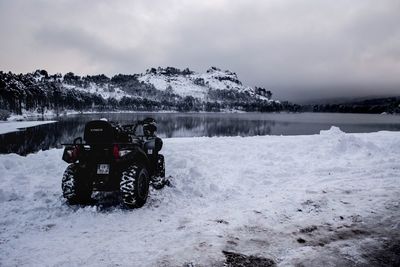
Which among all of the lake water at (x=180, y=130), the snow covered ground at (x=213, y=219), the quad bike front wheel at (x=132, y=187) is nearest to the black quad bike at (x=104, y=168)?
the quad bike front wheel at (x=132, y=187)

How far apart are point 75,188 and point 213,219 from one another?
326 centimetres

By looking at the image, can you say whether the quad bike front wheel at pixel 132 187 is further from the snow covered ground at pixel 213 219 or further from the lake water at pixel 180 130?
the lake water at pixel 180 130

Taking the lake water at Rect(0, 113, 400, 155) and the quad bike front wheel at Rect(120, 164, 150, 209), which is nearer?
the quad bike front wheel at Rect(120, 164, 150, 209)

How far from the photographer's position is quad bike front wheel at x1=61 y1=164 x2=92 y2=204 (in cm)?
714

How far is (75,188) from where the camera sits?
7.15 m

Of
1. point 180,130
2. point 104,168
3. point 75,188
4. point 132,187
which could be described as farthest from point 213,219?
point 180,130

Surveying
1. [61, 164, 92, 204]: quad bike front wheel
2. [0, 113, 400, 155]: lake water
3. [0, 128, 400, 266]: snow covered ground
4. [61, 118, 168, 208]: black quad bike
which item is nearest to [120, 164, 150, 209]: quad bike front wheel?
[61, 118, 168, 208]: black quad bike

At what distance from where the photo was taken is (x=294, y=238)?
5.68 m

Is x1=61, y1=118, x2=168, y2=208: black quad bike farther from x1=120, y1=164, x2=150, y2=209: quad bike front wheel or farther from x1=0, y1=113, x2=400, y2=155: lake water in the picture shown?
x1=0, y1=113, x2=400, y2=155: lake water

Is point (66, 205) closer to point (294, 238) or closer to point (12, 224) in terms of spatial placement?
point (12, 224)

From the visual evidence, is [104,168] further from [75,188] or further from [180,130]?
[180,130]

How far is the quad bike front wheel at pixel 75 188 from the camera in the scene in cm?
714

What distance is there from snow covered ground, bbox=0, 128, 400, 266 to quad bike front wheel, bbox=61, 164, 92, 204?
29 cm

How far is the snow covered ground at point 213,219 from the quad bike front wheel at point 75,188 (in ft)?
0.95
